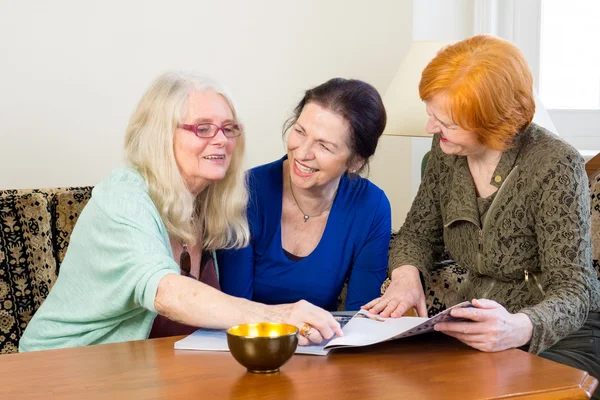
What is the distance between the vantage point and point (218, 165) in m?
1.88

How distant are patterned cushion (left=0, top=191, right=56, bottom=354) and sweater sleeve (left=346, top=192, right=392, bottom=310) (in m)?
0.91

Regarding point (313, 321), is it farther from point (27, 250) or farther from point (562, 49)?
point (562, 49)

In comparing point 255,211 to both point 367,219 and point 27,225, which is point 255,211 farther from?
point 27,225

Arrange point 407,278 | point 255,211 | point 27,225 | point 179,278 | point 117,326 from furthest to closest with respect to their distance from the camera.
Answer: point 27,225 < point 255,211 < point 407,278 < point 117,326 < point 179,278

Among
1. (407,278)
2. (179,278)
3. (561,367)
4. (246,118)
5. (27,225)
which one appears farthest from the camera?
(246,118)

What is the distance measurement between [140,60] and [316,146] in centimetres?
122

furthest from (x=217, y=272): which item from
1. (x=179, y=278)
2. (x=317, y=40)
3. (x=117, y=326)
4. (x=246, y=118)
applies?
(x=317, y=40)

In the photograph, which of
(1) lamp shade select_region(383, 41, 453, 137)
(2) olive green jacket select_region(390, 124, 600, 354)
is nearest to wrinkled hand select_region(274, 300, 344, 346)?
(2) olive green jacket select_region(390, 124, 600, 354)

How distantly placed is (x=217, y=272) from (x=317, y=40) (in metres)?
1.62

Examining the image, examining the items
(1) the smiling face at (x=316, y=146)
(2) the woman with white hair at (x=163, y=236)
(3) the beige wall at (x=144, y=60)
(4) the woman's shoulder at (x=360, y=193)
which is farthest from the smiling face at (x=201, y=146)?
(3) the beige wall at (x=144, y=60)

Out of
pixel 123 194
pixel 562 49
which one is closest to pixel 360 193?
pixel 123 194

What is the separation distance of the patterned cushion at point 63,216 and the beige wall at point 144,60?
49 cm

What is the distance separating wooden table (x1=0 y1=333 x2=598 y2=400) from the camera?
1159 millimetres

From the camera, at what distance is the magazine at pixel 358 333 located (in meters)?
1.35
